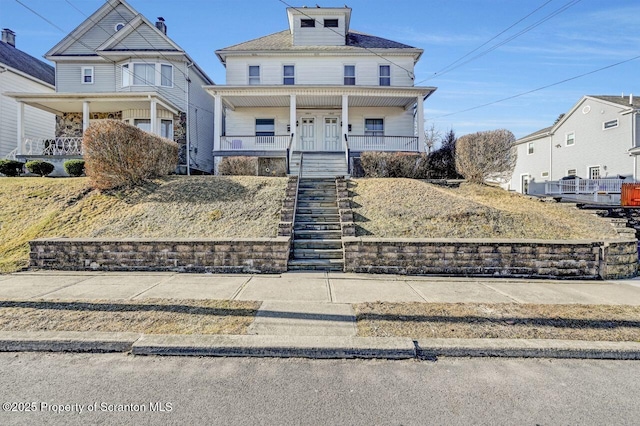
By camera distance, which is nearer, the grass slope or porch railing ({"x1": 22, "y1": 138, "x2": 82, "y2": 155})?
the grass slope

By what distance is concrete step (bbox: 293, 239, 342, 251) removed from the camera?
7.74 m

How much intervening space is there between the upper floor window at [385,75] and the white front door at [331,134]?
3.37m

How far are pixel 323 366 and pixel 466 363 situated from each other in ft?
4.72

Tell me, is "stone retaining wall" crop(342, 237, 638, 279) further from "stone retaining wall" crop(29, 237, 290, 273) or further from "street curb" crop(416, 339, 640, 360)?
"street curb" crop(416, 339, 640, 360)

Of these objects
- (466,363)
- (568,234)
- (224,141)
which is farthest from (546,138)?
(466,363)

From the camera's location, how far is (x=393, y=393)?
9.71 feet

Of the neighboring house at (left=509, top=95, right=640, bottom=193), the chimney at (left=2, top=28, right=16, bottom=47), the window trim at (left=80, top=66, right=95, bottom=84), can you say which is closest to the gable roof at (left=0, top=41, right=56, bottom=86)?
the chimney at (left=2, top=28, right=16, bottom=47)

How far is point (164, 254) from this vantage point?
7098 mm

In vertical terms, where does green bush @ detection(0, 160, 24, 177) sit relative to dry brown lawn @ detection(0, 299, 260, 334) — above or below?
above

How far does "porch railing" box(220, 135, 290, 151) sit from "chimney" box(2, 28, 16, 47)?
18.9 m

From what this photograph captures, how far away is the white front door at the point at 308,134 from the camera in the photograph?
18.9 meters

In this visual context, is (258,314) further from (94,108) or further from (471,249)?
(94,108)

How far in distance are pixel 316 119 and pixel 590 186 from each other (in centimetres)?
1468

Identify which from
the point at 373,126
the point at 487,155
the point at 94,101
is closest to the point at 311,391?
the point at 487,155
